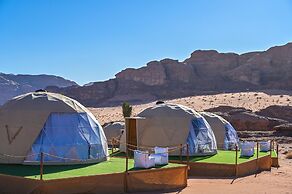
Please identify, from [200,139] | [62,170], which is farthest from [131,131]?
[62,170]

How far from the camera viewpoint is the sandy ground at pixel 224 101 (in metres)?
65.2

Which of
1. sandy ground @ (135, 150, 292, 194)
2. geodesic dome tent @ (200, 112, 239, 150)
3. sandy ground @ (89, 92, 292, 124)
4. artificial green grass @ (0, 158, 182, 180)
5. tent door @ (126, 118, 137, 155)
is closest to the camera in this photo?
artificial green grass @ (0, 158, 182, 180)

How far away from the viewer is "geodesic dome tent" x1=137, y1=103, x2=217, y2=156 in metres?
17.5

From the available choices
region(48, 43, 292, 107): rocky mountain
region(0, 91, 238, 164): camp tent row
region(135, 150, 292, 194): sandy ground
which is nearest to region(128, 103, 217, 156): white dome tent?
region(135, 150, 292, 194): sandy ground

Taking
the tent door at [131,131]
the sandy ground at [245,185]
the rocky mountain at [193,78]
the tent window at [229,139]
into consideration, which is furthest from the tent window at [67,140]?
the rocky mountain at [193,78]

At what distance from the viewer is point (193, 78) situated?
93.1m

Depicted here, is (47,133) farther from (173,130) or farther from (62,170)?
(173,130)

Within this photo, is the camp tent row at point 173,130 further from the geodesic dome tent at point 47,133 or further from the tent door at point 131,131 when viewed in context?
the geodesic dome tent at point 47,133

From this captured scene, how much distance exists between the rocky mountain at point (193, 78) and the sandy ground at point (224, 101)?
684 centimetres

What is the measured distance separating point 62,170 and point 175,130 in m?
6.91

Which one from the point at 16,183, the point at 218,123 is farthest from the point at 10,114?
the point at 218,123

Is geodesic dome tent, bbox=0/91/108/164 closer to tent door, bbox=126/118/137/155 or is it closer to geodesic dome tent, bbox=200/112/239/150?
tent door, bbox=126/118/137/155

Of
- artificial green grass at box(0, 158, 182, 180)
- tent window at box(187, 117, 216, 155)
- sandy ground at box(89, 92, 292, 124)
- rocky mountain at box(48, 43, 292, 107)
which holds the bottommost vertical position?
artificial green grass at box(0, 158, 182, 180)

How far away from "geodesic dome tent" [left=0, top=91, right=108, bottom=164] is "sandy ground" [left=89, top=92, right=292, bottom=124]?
4905 cm
